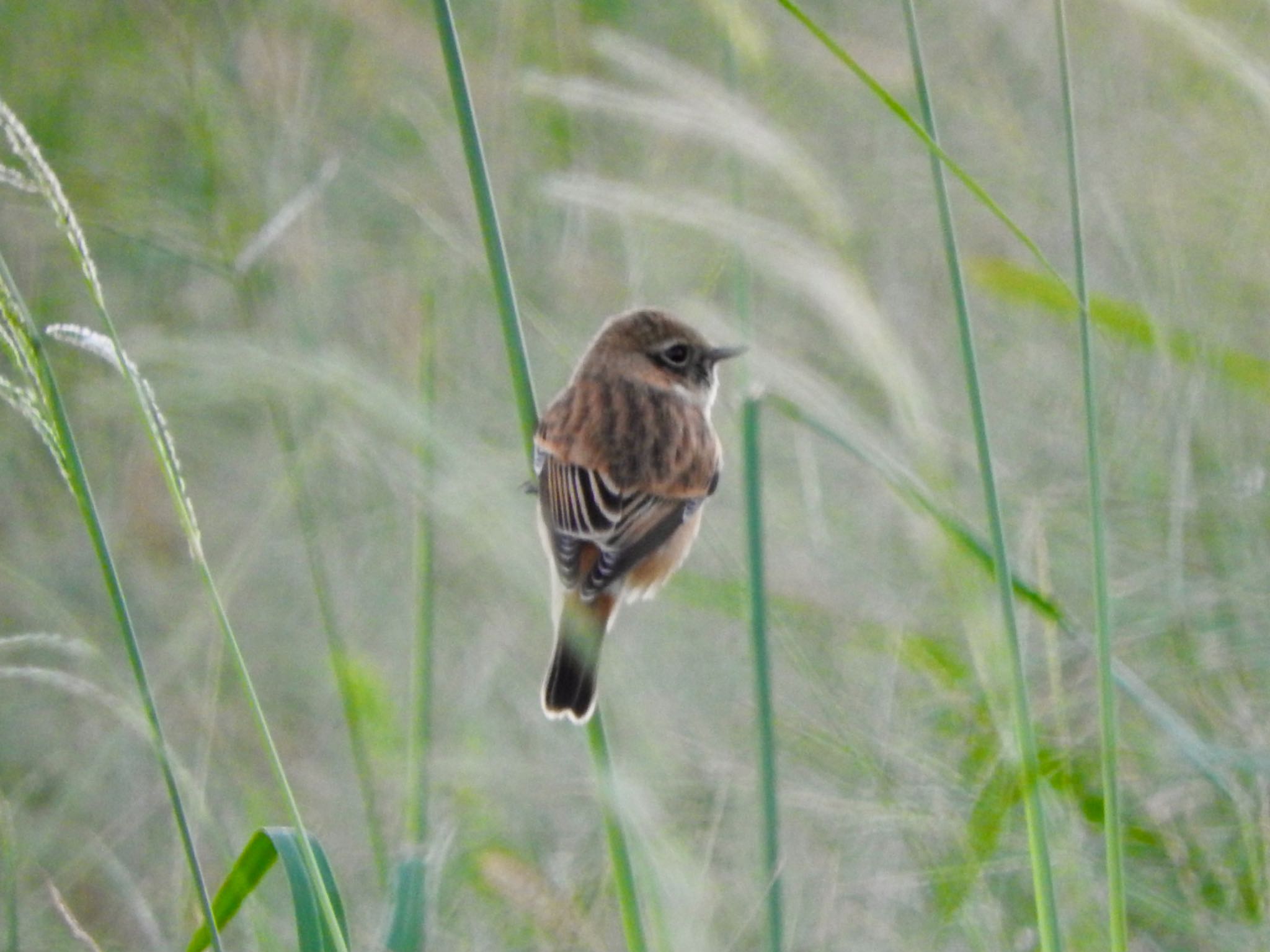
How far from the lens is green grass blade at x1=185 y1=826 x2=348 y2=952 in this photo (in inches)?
55.0

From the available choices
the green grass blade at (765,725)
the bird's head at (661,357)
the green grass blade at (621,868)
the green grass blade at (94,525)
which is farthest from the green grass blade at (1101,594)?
the bird's head at (661,357)

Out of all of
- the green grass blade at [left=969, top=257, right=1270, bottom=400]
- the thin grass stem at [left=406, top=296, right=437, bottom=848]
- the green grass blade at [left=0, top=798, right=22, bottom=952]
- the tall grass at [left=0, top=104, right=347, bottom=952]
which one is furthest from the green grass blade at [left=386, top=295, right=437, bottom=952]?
the green grass blade at [left=969, top=257, right=1270, bottom=400]

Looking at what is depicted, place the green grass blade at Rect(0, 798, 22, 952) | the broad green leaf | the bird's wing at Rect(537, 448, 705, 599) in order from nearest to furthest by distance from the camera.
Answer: the green grass blade at Rect(0, 798, 22, 952) < the broad green leaf < the bird's wing at Rect(537, 448, 705, 599)

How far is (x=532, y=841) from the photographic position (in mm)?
2621

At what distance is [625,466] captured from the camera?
287 cm

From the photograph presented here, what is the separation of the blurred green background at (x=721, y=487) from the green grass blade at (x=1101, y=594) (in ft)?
0.54

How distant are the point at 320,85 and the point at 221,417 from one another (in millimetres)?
1074

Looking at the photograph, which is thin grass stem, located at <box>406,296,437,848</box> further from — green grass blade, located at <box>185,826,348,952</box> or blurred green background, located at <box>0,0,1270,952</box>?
green grass blade, located at <box>185,826,348,952</box>

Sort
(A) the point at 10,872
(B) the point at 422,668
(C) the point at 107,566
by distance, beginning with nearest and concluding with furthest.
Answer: (C) the point at 107,566 < (A) the point at 10,872 < (B) the point at 422,668

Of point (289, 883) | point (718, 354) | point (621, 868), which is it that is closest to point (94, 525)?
point (289, 883)

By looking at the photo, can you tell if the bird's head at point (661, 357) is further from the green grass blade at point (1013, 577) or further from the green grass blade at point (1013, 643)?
the green grass blade at point (1013, 643)

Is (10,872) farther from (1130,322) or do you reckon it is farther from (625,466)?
(1130,322)

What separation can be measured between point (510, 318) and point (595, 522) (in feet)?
3.83

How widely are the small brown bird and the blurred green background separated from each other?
0.43 ft
